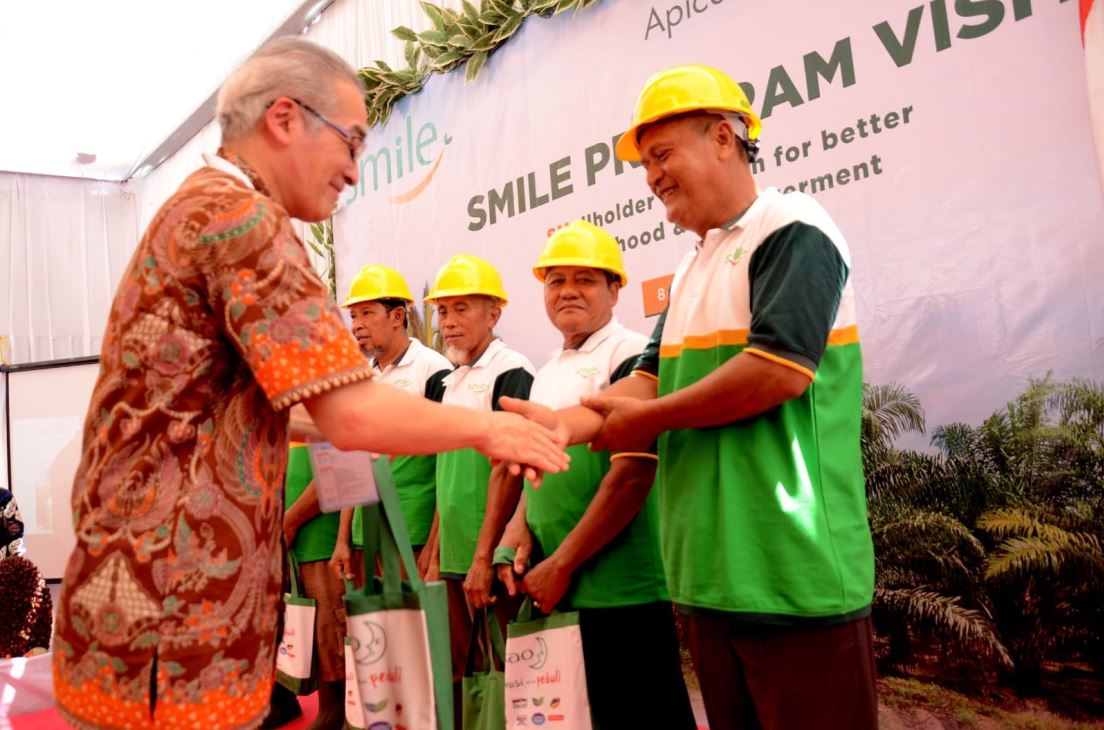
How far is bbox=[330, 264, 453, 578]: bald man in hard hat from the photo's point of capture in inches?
142

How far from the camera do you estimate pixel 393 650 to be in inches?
60.7

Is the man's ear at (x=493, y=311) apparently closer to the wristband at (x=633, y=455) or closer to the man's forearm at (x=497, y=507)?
the man's forearm at (x=497, y=507)

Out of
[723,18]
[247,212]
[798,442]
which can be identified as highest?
[723,18]

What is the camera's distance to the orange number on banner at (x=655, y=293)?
155 inches

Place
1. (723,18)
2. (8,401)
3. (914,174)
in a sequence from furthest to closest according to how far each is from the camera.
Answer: (8,401)
(723,18)
(914,174)

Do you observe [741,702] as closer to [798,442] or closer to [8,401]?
[798,442]

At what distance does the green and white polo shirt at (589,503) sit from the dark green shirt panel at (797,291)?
0.90m

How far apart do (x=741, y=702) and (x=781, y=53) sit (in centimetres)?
254

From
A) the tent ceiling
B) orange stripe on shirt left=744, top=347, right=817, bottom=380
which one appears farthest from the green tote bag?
the tent ceiling

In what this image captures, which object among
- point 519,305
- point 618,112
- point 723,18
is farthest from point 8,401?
point 723,18

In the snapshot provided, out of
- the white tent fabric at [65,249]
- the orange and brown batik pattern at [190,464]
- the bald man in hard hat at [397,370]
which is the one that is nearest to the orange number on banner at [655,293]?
the bald man in hard hat at [397,370]

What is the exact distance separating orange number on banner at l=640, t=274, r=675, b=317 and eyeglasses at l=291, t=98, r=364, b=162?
8.15 feet

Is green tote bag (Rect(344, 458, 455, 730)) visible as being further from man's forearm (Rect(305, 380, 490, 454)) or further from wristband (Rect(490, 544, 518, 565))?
wristband (Rect(490, 544, 518, 565))

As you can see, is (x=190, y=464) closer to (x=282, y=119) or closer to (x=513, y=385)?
(x=282, y=119)
